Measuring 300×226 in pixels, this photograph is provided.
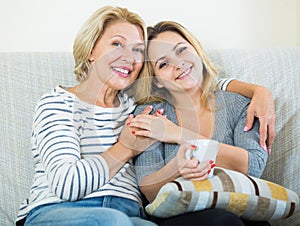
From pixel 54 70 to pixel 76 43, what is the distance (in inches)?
7.8

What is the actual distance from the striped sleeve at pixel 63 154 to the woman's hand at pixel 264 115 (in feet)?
1.57

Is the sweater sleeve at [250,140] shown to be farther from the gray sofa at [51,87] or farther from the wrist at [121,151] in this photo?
the wrist at [121,151]

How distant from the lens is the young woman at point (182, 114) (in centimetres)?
154

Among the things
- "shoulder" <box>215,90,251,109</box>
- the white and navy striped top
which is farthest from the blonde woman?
"shoulder" <box>215,90,251,109</box>

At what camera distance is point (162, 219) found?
140 centimetres

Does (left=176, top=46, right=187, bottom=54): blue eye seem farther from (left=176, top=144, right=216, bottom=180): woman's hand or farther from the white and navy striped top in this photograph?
(left=176, top=144, right=216, bottom=180): woman's hand

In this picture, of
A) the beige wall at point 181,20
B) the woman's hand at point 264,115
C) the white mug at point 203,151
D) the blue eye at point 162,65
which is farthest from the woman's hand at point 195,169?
the beige wall at point 181,20

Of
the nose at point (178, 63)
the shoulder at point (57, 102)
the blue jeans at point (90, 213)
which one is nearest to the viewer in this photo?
the blue jeans at point (90, 213)

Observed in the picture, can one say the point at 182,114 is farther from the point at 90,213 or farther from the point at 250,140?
the point at 90,213

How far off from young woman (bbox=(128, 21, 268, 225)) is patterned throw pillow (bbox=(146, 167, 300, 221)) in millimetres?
137

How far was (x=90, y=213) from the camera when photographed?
1.27 metres

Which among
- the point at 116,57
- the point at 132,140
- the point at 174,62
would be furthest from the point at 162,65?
the point at 132,140

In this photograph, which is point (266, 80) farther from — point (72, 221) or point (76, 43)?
point (72, 221)

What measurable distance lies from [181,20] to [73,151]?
912 mm
